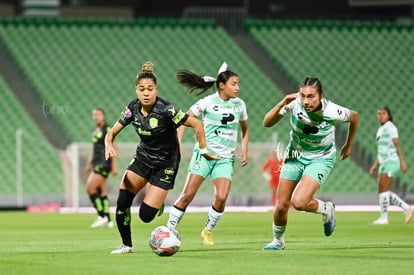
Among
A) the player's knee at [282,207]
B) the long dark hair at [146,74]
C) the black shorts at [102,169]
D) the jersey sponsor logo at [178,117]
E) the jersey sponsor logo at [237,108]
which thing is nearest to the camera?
the jersey sponsor logo at [178,117]

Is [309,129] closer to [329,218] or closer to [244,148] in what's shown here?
[329,218]

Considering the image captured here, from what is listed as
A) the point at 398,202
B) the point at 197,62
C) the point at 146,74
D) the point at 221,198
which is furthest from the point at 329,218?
the point at 197,62

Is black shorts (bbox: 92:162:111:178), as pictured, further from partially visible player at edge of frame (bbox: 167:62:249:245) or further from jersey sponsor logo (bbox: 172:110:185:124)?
jersey sponsor logo (bbox: 172:110:185:124)

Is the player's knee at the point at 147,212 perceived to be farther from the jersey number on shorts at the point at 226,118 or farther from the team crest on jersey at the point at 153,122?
the jersey number on shorts at the point at 226,118

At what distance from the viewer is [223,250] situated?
42.0 feet

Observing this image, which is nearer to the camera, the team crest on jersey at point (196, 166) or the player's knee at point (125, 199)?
the player's knee at point (125, 199)

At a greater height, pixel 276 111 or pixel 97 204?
pixel 276 111

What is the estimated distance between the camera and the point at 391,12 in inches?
1483

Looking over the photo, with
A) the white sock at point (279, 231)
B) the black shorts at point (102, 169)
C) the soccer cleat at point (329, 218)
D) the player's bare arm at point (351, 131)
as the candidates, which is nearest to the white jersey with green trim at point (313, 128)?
the player's bare arm at point (351, 131)

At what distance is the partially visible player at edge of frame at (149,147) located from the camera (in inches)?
479

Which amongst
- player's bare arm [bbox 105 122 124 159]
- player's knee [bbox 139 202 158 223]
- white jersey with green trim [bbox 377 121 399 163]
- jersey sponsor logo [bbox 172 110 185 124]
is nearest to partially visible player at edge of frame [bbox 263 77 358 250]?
jersey sponsor logo [bbox 172 110 185 124]

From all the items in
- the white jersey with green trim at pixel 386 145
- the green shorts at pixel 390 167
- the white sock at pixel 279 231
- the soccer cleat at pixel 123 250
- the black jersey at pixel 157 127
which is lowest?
the soccer cleat at pixel 123 250

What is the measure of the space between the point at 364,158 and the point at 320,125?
57.7 ft

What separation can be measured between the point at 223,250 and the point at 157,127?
183cm
